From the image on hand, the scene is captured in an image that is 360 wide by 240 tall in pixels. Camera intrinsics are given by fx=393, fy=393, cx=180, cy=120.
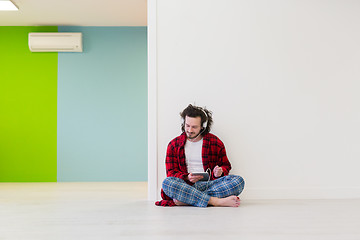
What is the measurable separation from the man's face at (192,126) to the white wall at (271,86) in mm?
352

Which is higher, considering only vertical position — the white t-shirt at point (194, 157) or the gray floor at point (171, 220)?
the white t-shirt at point (194, 157)

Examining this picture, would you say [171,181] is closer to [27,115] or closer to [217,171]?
[217,171]

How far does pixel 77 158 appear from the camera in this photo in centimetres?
553

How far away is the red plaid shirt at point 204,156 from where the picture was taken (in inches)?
126

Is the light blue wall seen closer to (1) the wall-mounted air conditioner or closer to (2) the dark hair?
(1) the wall-mounted air conditioner

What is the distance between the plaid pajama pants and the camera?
2.97 meters

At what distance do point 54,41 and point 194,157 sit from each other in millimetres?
3215

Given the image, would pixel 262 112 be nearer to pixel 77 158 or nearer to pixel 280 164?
pixel 280 164

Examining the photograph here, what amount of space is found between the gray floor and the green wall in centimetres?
205

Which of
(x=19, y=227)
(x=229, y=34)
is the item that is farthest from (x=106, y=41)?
(x=19, y=227)

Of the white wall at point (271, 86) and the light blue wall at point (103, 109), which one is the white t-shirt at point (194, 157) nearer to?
the white wall at point (271, 86)

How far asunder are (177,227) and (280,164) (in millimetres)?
1620

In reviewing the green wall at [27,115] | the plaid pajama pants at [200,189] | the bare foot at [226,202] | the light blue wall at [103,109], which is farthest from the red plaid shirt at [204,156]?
the green wall at [27,115]

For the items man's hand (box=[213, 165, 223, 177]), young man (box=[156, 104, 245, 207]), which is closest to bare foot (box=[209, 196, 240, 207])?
young man (box=[156, 104, 245, 207])
